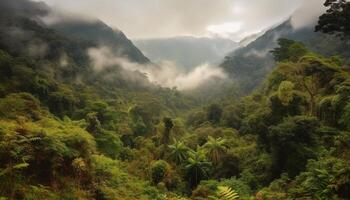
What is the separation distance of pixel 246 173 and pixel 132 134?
28.7m

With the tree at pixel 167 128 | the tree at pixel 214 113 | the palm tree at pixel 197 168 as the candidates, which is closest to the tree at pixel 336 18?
the palm tree at pixel 197 168

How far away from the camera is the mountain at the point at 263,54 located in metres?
96.4

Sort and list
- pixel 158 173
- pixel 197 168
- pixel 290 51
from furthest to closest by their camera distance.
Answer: pixel 290 51
pixel 197 168
pixel 158 173

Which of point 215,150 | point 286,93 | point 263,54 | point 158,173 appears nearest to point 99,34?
point 263,54

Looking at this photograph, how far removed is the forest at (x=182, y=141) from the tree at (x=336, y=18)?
0.07 m

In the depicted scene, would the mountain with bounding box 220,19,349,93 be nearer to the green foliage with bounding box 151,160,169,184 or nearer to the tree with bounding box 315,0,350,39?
the tree with bounding box 315,0,350,39

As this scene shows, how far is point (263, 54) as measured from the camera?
154 metres

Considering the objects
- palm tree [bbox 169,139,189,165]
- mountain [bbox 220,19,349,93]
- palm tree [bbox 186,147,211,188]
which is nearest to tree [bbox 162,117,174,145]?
palm tree [bbox 169,139,189,165]

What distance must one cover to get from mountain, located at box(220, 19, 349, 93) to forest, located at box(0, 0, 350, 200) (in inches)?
898

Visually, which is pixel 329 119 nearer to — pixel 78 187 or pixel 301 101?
pixel 301 101

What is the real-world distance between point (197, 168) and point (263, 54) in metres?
126

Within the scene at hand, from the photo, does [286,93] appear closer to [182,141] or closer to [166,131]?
[182,141]

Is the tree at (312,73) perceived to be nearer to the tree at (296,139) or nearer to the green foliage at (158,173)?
the tree at (296,139)

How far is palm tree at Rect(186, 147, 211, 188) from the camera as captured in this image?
35188 millimetres
